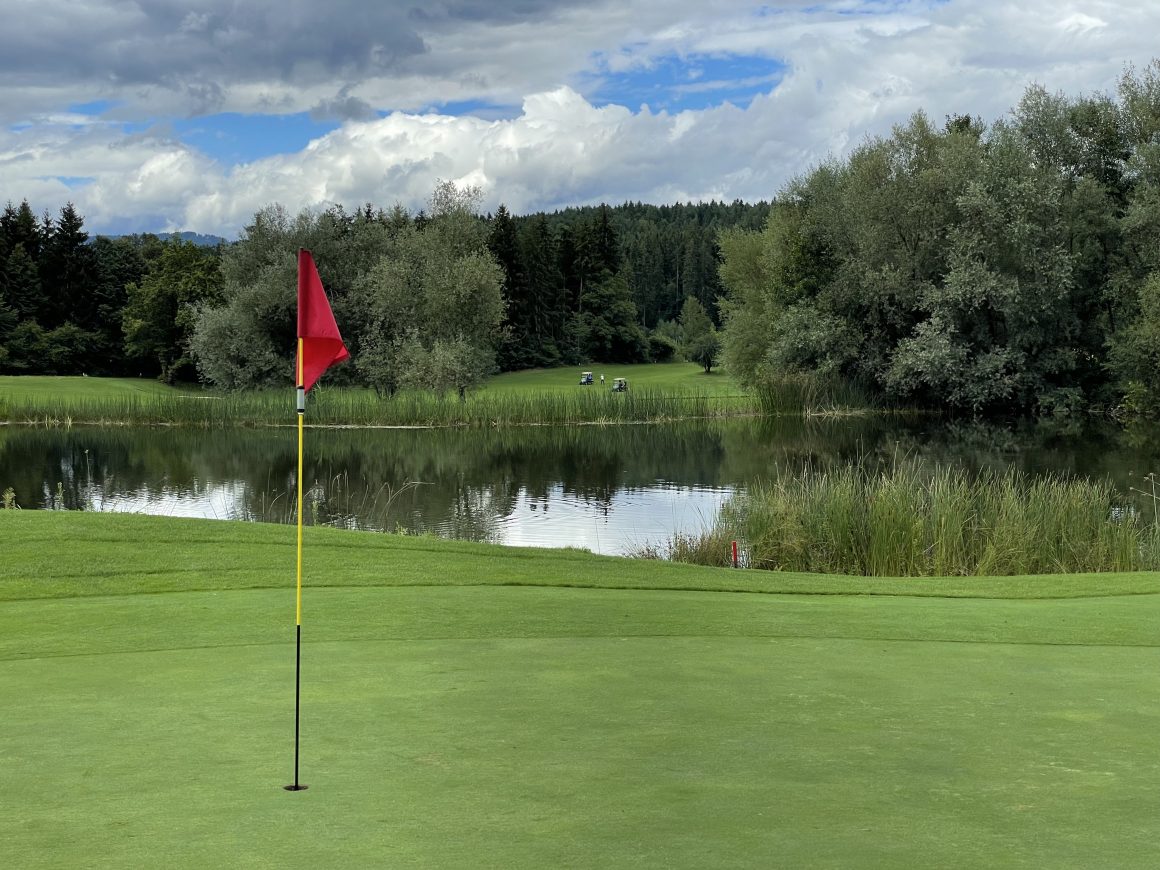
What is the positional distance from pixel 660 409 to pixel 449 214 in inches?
514

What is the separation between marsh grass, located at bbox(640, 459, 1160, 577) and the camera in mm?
15289

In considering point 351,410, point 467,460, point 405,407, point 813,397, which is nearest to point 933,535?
point 467,460

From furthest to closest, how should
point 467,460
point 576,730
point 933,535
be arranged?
point 467,460
point 933,535
point 576,730

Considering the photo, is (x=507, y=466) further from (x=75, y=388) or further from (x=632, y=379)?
(x=632, y=379)

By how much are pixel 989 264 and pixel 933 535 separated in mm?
35837

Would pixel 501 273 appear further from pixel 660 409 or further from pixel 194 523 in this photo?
pixel 194 523

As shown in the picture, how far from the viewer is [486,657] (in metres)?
7.10

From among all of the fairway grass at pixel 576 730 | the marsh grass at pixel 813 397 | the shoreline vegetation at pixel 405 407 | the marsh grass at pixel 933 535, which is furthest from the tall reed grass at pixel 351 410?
the fairway grass at pixel 576 730

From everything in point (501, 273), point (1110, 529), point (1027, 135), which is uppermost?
point (1027, 135)

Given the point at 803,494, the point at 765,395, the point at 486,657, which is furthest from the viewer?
the point at 765,395

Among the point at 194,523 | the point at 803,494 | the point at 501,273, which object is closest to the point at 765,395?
the point at 501,273

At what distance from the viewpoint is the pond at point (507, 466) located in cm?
2334

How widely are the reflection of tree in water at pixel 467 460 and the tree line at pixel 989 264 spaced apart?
5.04m

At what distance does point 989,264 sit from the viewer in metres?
48.6
